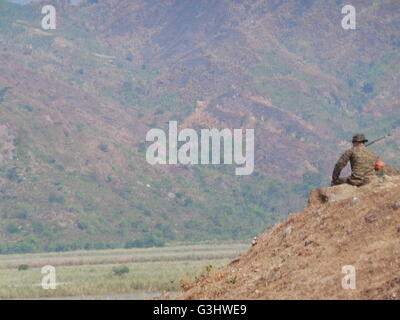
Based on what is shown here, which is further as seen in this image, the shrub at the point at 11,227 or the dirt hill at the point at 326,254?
the shrub at the point at 11,227

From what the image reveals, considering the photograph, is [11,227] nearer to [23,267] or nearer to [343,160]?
[23,267]

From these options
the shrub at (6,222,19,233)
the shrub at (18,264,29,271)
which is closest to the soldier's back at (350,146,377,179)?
the shrub at (18,264,29,271)

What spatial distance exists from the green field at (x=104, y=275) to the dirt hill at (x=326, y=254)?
32396 millimetres

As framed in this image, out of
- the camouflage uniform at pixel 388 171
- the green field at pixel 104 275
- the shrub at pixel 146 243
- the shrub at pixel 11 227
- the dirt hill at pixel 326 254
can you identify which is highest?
the shrub at pixel 11 227

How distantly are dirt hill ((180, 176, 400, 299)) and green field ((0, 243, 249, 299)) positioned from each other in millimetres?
32396

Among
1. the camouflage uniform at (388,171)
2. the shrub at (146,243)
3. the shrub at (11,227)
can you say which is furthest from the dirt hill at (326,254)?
the shrub at (11,227)

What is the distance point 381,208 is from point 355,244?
1777 millimetres

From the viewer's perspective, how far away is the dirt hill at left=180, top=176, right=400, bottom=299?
25.8 meters

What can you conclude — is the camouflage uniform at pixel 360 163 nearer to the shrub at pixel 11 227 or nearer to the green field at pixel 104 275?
the green field at pixel 104 275

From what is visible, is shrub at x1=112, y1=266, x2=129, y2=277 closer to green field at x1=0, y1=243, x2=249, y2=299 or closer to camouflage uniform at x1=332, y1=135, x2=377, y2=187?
green field at x1=0, y1=243, x2=249, y2=299

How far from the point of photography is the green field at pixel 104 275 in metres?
93.6
